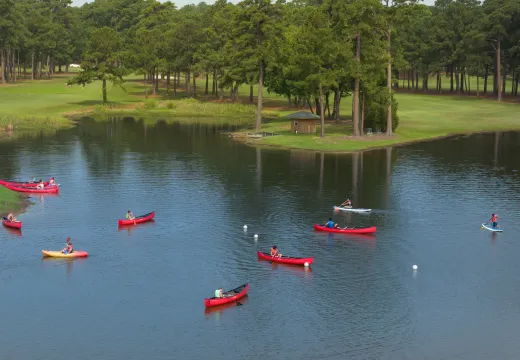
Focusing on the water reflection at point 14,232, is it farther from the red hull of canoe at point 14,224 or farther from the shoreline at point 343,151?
the shoreline at point 343,151

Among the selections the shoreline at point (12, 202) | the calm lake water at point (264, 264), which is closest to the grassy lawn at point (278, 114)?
the calm lake water at point (264, 264)

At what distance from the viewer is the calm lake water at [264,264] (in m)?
47.5

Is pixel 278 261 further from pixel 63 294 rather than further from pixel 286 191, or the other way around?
pixel 286 191

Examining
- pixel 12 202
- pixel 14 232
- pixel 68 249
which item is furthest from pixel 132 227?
pixel 12 202

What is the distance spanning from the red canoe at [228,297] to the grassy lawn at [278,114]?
65.8 m

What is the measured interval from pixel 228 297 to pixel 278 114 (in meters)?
122

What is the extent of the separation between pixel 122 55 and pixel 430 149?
344ft

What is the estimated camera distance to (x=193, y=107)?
184750 mm

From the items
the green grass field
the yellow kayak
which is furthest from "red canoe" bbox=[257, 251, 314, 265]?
the green grass field

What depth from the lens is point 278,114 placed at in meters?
172

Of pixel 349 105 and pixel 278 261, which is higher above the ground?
pixel 349 105

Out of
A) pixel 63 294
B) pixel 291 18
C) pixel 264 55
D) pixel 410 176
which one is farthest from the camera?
pixel 291 18

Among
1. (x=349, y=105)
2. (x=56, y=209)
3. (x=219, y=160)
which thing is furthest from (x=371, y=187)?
(x=349, y=105)

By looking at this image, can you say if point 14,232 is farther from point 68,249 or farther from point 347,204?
point 347,204
